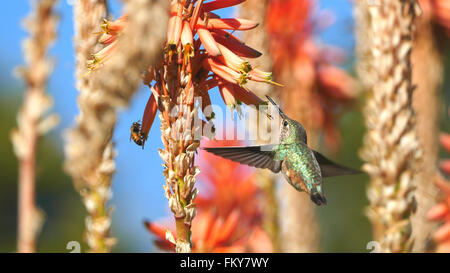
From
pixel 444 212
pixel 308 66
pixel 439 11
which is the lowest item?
pixel 444 212

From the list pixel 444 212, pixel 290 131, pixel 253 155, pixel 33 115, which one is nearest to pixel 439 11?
pixel 444 212

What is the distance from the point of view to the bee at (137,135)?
2.43 meters

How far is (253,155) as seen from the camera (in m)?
3.29

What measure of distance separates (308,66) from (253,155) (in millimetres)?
3080

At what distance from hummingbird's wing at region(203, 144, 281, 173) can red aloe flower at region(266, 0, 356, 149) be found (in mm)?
2449

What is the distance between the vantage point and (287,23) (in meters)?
5.97

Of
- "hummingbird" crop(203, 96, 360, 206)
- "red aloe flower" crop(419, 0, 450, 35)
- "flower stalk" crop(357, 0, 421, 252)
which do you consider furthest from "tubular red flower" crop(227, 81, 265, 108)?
"red aloe flower" crop(419, 0, 450, 35)

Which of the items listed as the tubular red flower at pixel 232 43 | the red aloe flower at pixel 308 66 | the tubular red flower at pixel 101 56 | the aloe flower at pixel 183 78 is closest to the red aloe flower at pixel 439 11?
the red aloe flower at pixel 308 66

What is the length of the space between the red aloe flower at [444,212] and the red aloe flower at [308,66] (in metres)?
1.96

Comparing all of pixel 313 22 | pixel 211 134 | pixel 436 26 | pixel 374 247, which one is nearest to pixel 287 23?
pixel 313 22

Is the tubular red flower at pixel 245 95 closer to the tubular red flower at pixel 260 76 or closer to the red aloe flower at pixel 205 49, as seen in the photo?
the red aloe flower at pixel 205 49

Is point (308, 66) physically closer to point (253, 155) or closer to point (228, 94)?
point (253, 155)

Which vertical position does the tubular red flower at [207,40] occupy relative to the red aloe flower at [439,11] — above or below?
below
